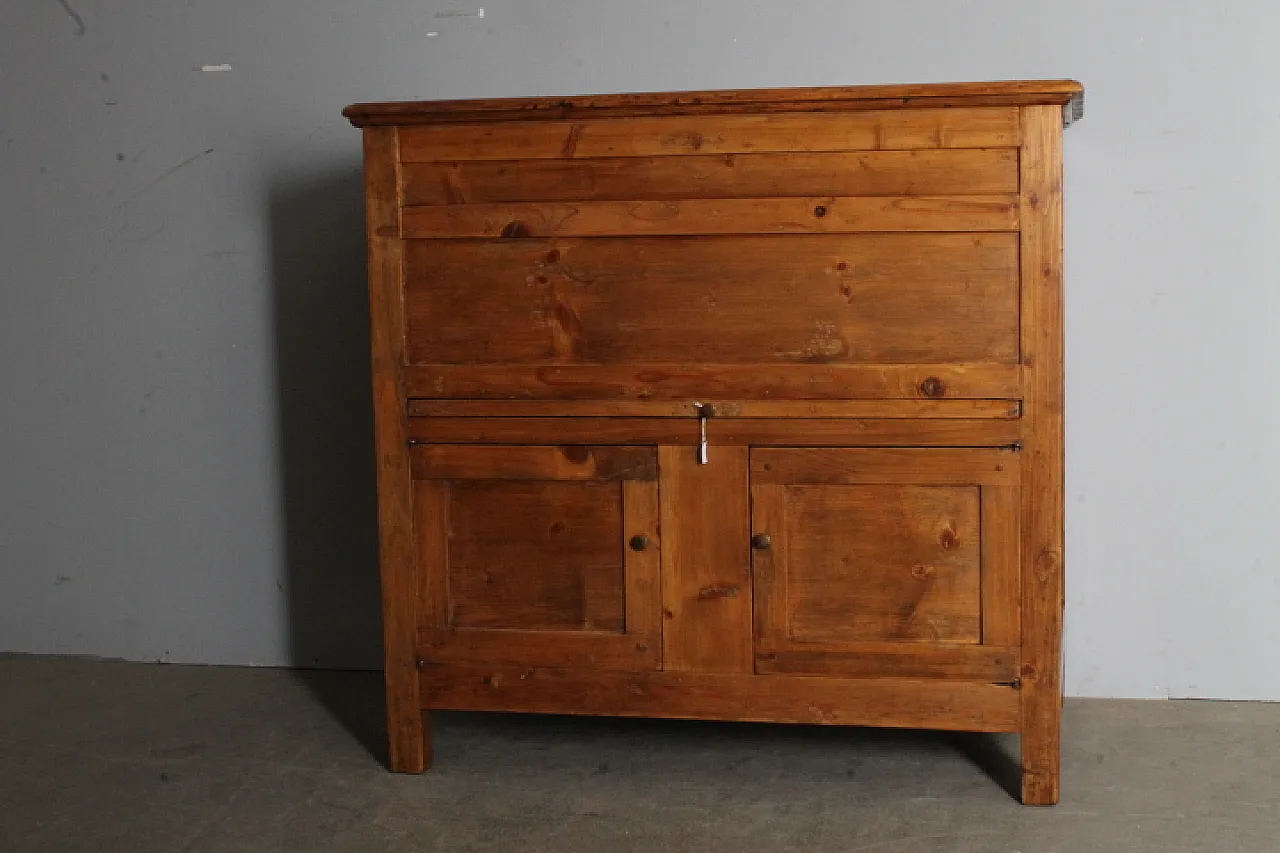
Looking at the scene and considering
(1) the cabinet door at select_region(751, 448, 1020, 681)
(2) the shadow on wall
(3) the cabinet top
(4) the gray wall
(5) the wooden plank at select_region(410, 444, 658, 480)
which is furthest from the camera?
(2) the shadow on wall

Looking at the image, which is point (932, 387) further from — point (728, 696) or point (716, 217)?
point (728, 696)

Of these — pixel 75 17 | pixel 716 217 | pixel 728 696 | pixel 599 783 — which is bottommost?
pixel 599 783

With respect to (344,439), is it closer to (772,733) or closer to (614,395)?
(614,395)

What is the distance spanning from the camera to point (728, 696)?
2646 millimetres

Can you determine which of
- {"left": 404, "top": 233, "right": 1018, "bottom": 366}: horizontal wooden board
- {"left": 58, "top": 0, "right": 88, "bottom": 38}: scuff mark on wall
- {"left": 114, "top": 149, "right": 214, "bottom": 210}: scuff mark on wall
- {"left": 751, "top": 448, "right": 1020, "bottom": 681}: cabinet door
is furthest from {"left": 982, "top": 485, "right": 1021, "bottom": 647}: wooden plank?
{"left": 58, "top": 0, "right": 88, "bottom": 38}: scuff mark on wall

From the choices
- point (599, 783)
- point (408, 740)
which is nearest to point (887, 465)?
point (599, 783)

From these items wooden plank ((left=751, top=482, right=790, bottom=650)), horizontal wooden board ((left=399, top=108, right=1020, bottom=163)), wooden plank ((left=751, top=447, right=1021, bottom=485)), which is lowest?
wooden plank ((left=751, top=482, right=790, bottom=650))

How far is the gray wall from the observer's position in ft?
9.96

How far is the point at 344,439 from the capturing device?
11.3 feet

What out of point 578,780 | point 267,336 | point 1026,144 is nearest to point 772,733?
point 578,780

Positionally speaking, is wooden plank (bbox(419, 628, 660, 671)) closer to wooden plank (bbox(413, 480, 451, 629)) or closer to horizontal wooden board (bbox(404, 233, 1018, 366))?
wooden plank (bbox(413, 480, 451, 629))

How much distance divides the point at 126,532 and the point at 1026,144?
247 cm

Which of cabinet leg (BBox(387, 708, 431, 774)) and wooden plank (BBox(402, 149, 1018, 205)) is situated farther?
cabinet leg (BBox(387, 708, 431, 774))

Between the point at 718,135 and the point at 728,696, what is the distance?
3.54ft
